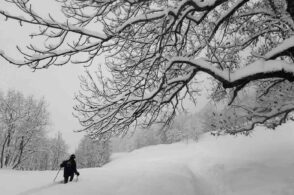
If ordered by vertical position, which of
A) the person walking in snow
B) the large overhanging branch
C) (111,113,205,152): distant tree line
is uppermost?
(111,113,205,152): distant tree line

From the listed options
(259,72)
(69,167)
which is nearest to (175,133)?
(69,167)

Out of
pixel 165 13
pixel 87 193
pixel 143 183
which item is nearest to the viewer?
pixel 165 13

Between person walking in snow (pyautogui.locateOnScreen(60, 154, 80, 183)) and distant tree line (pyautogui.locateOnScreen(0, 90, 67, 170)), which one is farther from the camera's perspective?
distant tree line (pyautogui.locateOnScreen(0, 90, 67, 170))

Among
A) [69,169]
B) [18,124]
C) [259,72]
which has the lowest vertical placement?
[69,169]

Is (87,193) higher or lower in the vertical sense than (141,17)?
lower

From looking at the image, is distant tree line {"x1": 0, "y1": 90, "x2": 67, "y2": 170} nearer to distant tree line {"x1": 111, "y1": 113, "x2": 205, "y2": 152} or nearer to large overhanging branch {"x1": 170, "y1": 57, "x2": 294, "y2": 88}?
distant tree line {"x1": 111, "y1": 113, "x2": 205, "y2": 152}

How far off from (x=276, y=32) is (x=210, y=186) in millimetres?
7433

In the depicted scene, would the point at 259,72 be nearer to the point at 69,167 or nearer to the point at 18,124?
the point at 69,167

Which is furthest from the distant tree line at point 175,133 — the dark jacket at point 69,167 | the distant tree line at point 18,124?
the dark jacket at point 69,167

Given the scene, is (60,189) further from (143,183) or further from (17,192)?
(143,183)

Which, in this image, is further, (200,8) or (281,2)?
(281,2)

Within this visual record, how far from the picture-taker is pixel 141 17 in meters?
4.88

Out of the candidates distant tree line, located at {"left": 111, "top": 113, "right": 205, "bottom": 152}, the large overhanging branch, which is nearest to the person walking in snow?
the large overhanging branch

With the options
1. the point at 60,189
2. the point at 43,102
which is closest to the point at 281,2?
the point at 60,189
